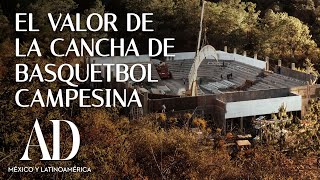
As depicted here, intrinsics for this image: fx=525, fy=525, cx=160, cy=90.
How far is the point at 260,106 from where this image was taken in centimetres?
1366

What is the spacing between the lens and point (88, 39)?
21797 millimetres

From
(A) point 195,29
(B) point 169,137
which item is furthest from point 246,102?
(A) point 195,29

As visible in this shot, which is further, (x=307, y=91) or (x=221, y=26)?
(x=221, y=26)

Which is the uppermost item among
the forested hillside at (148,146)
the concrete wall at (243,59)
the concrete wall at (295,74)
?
the concrete wall at (243,59)

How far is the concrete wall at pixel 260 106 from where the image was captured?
13.2 meters

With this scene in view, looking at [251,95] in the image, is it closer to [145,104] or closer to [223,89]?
[145,104]

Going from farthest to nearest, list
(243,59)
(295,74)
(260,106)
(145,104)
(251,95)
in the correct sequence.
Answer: (243,59), (295,74), (251,95), (260,106), (145,104)

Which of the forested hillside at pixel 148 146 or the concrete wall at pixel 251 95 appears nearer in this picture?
the forested hillside at pixel 148 146

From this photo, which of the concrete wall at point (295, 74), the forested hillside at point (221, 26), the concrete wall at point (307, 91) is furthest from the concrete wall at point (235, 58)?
the concrete wall at point (307, 91)

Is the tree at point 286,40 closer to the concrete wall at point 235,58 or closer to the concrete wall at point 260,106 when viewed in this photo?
the concrete wall at point 235,58

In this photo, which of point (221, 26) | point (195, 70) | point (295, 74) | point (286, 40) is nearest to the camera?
point (195, 70)

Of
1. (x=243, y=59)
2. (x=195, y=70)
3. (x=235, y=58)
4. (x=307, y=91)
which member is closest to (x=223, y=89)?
(x=195, y=70)

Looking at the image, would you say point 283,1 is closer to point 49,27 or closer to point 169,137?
point 49,27

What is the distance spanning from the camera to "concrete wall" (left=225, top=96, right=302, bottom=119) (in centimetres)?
1325
